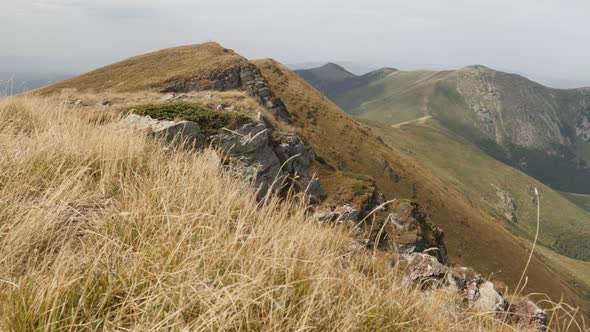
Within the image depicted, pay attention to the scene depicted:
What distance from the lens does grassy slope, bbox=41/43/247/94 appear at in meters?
57.9

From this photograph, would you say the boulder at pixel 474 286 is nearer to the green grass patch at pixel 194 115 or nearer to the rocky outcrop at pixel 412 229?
the rocky outcrop at pixel 412 229

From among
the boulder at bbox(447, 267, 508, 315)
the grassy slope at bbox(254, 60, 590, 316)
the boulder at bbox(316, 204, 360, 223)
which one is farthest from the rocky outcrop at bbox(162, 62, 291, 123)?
the boulder at bbox(316, 204, 360, 223)

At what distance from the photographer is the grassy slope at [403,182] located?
72.0 metres

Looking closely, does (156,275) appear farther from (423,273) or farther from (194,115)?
(194,115)

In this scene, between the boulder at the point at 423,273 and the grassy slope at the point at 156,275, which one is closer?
the grassy slope at the point at 156,275

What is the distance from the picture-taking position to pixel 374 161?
267 feet

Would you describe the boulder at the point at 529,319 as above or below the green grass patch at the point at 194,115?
below

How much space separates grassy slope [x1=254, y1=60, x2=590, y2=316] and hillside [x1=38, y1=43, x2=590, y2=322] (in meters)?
0.21

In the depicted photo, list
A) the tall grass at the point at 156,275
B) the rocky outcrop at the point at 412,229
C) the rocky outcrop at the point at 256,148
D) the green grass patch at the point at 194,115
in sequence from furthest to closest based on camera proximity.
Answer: the rocky outcrop at the point at 412,229, the green grass patch at the point at 194,115, the rocky outcrop at the point at 256,148, the tall grass at the point at 156,275

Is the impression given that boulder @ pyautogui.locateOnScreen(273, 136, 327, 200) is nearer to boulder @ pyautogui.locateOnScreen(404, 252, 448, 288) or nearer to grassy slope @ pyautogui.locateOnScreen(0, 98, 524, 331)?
boulder @ pyautogui.locateOnScreen(404, 252, 448, 288)

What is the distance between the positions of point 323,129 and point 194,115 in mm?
61634

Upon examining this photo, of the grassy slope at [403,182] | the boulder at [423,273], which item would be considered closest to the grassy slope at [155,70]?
the grassy slope at [403,182]

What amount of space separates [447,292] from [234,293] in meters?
3.27

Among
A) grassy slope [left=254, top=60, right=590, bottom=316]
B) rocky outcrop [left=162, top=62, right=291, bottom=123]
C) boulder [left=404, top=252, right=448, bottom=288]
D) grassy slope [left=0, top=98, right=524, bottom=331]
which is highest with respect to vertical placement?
rocky outcrop [left=162, top=62, right=291, bottom=123]
